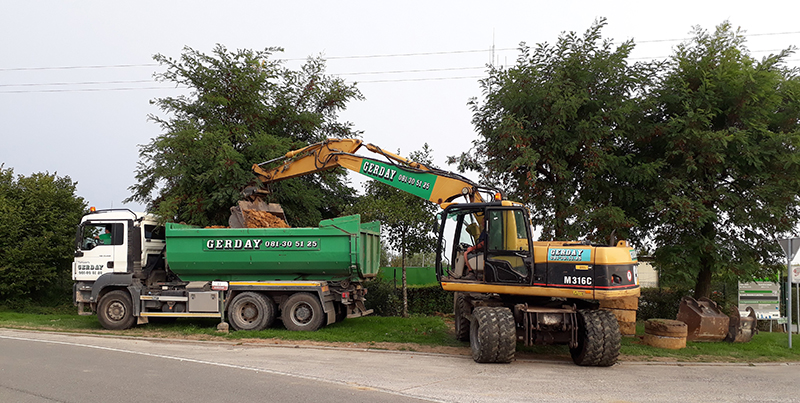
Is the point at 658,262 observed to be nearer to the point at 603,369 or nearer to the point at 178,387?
the point at 603,369

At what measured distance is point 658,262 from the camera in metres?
15.3

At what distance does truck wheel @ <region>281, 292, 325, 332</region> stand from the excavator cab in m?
3.70

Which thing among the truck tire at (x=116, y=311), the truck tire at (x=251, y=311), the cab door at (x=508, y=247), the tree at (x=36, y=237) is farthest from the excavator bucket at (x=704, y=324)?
the tree at (x=36, y=237)

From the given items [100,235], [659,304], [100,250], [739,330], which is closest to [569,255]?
[739,330]

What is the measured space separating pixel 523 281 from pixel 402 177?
4.05 meters

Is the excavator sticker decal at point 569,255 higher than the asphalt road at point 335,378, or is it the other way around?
the excavator sticker decal at point 569,255

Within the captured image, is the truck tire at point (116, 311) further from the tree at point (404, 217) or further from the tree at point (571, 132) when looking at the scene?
the tree at point (571, 132)

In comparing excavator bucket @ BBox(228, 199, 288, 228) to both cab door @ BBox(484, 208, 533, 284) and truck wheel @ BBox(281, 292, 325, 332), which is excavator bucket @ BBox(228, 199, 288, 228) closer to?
truck wheel @ BBox(281, 292, 325, 332)

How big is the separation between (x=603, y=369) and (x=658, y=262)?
19.7 feet

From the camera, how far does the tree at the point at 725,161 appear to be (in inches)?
557

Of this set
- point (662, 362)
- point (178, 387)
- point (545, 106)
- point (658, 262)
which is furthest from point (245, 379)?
point (658, 262)

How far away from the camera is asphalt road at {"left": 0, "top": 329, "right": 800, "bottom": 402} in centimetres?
768

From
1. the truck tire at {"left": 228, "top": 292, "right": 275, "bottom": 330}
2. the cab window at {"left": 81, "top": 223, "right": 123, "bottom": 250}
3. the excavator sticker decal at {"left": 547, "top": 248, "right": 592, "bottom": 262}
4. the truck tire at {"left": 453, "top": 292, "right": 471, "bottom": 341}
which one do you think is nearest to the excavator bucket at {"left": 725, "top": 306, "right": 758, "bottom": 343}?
the excavator sticker decal at {"left": 547, "top": 248, "right": 592, "bottom": 262}

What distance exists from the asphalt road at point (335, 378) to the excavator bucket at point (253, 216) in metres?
3.63
